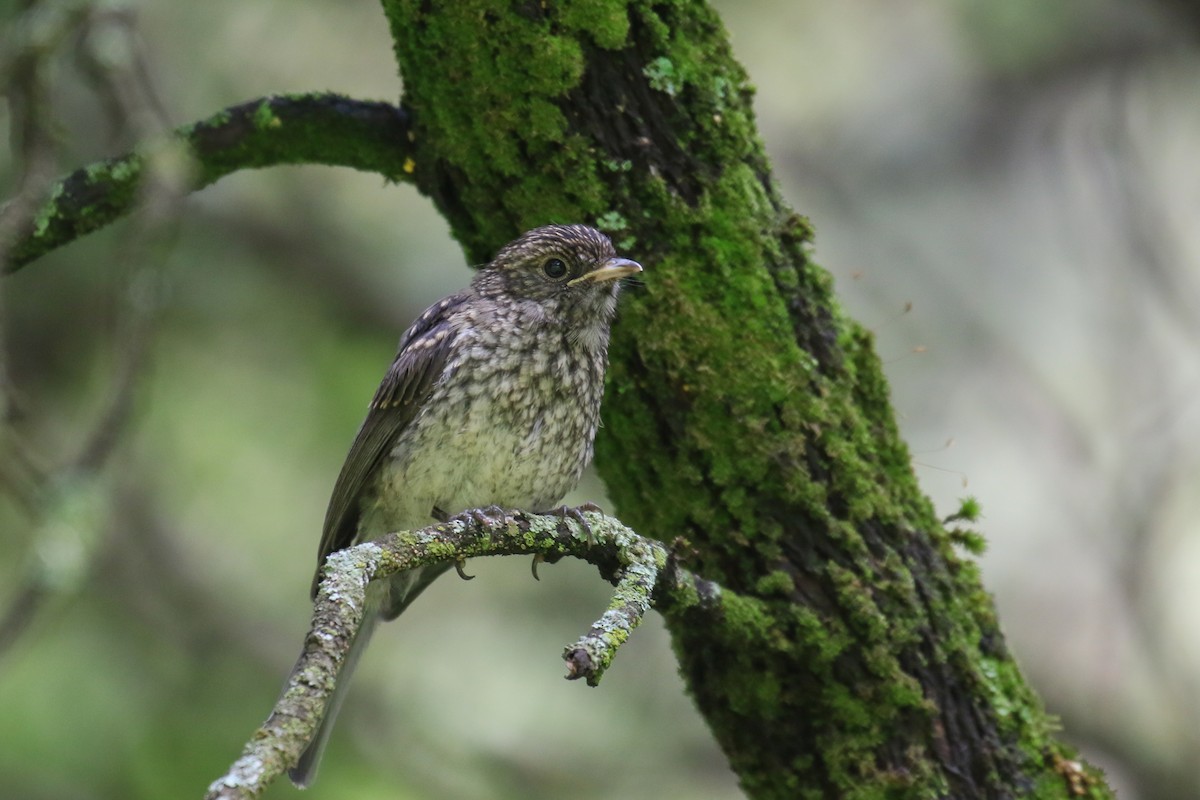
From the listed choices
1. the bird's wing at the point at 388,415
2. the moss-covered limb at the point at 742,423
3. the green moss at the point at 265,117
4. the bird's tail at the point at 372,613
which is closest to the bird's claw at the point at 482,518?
the moss-covered limb at the point at 742,423

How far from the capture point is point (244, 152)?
11.2 ft

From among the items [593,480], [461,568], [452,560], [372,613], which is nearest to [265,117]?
[461,568]

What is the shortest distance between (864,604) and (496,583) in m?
3.97

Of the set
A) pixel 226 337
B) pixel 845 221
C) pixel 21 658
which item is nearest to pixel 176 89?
pixel 226 337

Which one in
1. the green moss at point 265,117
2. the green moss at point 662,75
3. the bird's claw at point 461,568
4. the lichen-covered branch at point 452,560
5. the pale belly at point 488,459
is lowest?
the lichen-covered branch at point 452,560

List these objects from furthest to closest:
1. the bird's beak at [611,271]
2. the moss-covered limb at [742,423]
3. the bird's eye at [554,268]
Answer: the bird's eye at [554,268], the bird's beak at [611,271], the moss-covered limb at [742,423]

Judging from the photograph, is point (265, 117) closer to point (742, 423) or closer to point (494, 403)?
point (494, 403)

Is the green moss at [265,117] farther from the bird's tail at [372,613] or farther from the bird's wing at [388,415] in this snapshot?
the bird's tail at [372,613]

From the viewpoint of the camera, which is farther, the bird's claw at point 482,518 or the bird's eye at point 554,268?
the bird's eye at point 554,268

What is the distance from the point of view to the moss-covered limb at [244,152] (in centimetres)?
326

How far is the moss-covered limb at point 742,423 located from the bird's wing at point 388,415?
61 centimetres

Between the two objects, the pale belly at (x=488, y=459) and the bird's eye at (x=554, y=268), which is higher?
the bird's eye at (x=554, y=268)

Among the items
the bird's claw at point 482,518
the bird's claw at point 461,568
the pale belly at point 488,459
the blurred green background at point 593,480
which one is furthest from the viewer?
the blurred green background at point 593,480

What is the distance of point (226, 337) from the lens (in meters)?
6.35
